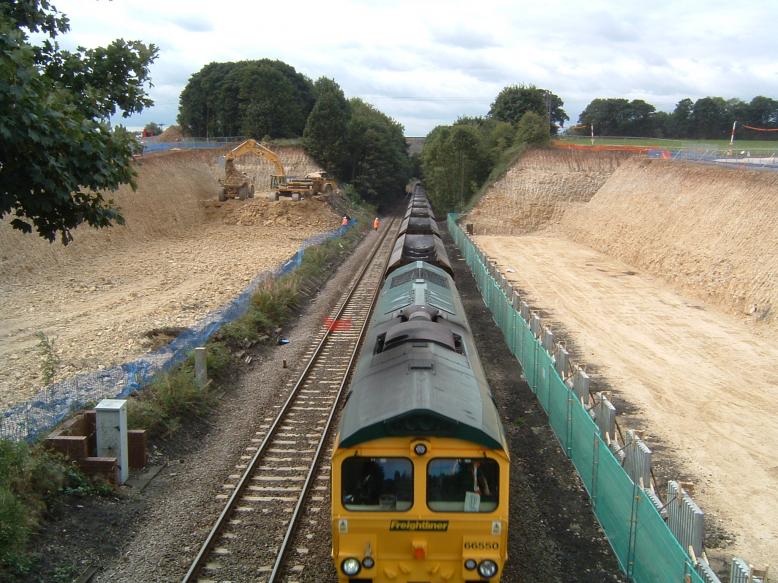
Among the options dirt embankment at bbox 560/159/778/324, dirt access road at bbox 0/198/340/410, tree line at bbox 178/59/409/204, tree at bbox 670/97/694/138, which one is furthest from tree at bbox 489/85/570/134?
dirt access road at bbox 0/198/340/410

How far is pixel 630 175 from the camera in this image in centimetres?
4972

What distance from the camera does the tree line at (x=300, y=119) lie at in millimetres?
67500

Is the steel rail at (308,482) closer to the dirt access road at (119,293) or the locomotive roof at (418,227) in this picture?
the dirt access road at (119,293)

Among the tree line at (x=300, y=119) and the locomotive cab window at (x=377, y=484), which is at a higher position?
the tree line at (x=300, y=119)

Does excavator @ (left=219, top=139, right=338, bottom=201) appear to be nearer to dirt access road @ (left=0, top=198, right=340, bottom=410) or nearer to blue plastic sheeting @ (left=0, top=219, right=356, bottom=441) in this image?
dirt access road @ (left=0, top=198, right=340, bottom=410)

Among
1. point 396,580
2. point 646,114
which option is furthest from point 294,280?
point 646,114

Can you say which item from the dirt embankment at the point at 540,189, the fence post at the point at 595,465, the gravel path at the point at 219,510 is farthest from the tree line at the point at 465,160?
the fence post at the point at 595,465

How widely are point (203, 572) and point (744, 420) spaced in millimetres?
11920

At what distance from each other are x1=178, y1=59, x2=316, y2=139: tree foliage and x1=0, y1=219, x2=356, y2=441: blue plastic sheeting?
199 ft

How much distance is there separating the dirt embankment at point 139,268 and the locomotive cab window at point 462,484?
10.1 m

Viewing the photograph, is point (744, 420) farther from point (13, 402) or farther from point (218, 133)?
point (218, 133)

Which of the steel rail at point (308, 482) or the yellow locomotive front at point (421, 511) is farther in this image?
the steel rail at point (308, 482)

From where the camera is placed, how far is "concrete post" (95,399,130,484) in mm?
11023

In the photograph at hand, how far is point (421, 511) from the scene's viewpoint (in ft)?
23.3
